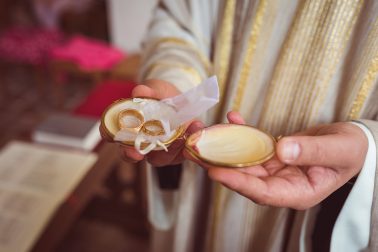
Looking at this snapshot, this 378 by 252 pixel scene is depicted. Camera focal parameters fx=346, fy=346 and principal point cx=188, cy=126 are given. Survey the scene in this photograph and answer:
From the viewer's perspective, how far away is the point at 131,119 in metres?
0.63

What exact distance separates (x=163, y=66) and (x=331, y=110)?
39cm

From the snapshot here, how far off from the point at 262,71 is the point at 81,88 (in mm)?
3162

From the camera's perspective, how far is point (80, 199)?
114cm

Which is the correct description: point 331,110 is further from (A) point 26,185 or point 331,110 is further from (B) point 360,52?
(A) point 26,185

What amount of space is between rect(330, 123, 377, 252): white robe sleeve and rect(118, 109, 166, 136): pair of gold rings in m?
0.36

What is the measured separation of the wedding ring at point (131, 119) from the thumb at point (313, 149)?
0.83ft

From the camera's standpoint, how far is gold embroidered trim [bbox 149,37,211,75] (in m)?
0.86

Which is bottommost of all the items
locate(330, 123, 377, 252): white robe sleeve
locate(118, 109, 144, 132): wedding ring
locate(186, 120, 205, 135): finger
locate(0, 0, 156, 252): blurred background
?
locate(0, 0, 156, 252): blurred background

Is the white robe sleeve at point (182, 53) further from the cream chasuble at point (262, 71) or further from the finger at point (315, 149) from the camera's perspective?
the finger at point (315, 149)

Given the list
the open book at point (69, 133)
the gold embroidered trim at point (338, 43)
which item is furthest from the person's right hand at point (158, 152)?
the open book at point (69, 133)

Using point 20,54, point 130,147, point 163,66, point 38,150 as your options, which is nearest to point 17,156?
point 38,150

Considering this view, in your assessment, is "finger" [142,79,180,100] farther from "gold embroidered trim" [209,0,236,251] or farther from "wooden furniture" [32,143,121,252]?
"wooden furniture" [32,143,121,252]

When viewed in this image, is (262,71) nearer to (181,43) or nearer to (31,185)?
(181,43)

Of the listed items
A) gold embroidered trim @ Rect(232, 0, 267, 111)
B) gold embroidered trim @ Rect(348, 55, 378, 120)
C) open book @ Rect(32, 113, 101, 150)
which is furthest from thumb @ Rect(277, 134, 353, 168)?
open book @ Rect(32, 113, 101, 150)
